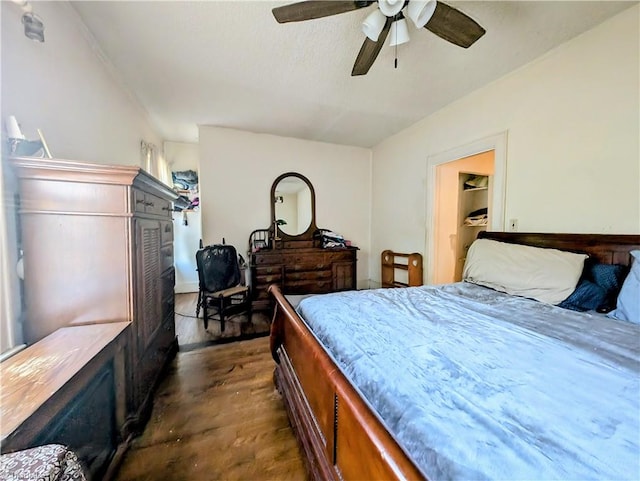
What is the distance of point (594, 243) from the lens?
1747mm

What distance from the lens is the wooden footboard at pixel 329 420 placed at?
556mm

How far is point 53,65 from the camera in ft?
5.08

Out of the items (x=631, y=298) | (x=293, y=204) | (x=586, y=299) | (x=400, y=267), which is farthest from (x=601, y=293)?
(x=293, y=204)

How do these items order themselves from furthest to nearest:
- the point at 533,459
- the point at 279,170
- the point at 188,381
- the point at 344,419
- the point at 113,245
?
the point at 279,170 < the point at 188,381 < the point at 113,245 < the point at 344,419 < the point at 533,459

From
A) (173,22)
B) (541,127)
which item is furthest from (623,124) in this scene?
(173,22)

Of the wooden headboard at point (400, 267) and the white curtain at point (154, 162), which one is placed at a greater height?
the white curtain at point (154, 162)

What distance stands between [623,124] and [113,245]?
3205mm

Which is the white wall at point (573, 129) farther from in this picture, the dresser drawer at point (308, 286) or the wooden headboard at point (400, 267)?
the dresser drawer at point (308, 286)

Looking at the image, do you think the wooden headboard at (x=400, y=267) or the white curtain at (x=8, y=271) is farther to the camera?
the wooden headboard at (x=400, y=267)

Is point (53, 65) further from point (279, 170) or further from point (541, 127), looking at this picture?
point (541, 127)

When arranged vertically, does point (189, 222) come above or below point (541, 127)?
below

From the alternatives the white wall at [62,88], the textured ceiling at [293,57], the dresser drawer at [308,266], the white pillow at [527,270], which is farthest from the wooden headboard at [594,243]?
the white wall at [62,88]

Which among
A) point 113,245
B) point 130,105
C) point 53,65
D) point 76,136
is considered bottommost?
point 113,245

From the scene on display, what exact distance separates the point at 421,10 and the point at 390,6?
0.54 feet
